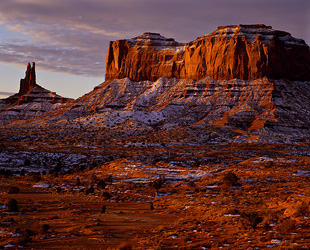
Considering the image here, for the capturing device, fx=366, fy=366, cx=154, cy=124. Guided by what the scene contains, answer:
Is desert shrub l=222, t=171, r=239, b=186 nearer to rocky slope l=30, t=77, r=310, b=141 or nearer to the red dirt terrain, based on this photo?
the red dirt terrain

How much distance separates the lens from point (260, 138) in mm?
86000

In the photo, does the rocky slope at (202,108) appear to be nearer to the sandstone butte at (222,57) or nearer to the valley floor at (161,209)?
the sandstone butte at (222,57)

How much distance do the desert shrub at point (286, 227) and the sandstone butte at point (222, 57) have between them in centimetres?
11694

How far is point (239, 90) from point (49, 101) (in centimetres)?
11028

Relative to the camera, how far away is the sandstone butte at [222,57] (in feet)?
428

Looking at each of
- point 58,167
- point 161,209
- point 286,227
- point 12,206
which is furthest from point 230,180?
point 58,167

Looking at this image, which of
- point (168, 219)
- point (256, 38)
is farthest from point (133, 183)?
point (256, 38)

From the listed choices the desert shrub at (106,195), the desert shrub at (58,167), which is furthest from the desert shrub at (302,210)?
the desert shrub at (58,167)

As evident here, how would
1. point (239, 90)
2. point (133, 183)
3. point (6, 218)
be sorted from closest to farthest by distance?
point (6, 218), point (133, 183), point (239, 90)

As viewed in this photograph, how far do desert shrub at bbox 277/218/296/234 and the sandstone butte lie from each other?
116940mm

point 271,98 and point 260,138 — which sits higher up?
point 271,98

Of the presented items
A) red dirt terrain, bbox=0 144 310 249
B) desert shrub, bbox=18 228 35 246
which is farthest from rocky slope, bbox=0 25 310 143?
desert shrub, bbox=18 228 35 246

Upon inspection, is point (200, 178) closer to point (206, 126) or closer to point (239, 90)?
point (206, 126)

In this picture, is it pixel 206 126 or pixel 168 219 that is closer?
pixel 168 219
